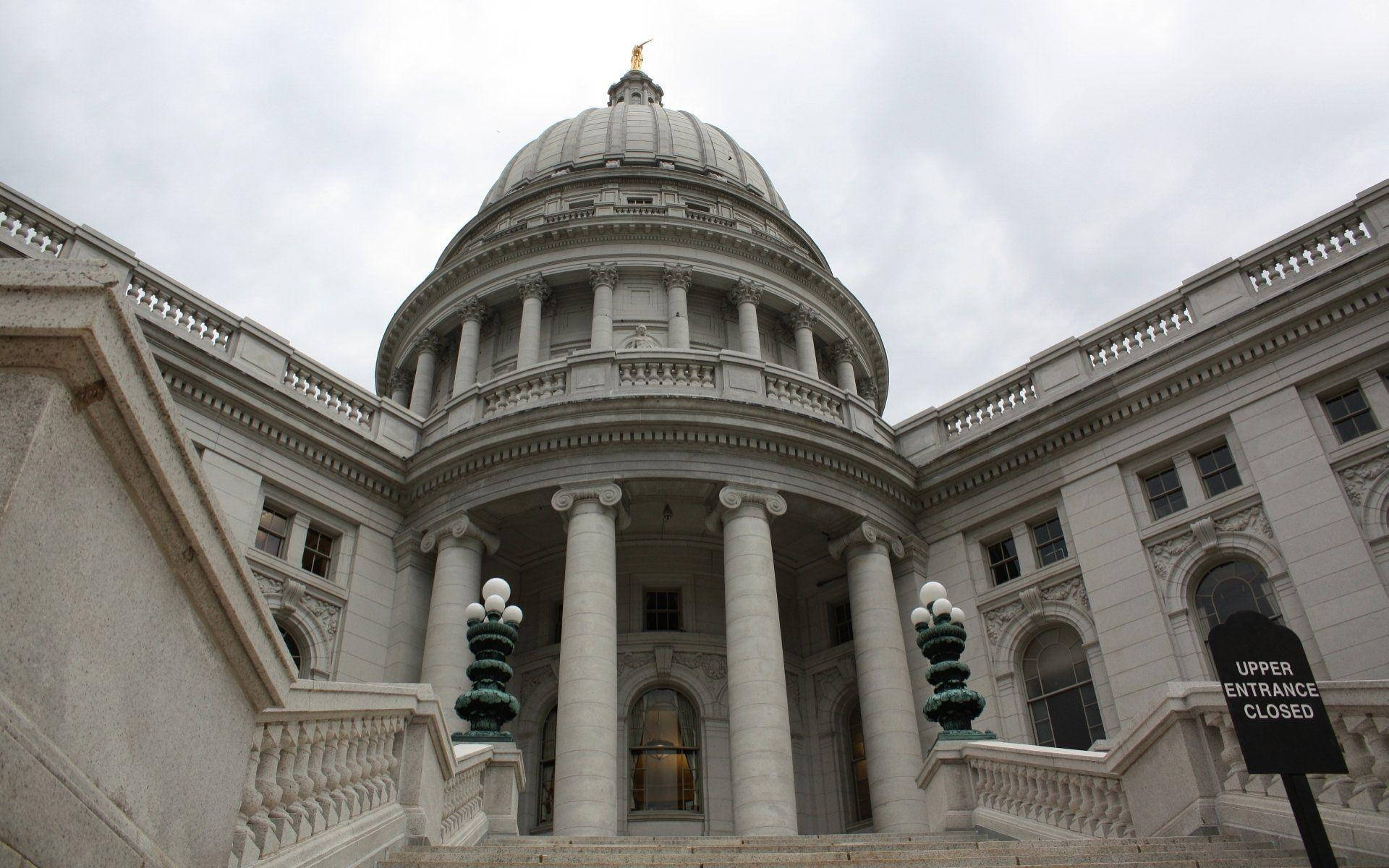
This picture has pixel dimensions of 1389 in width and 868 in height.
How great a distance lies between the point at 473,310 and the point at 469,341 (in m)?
1.29

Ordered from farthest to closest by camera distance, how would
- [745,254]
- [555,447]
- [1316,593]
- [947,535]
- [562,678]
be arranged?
[745,254]
[947,535]
[555,447]
[562,678]
[1316,593]

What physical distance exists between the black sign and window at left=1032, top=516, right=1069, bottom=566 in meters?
16.2

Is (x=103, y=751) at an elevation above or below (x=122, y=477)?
below

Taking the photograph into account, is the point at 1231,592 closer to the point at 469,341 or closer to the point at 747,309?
the point at 747,309

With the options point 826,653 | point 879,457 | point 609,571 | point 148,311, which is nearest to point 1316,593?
point 879,457

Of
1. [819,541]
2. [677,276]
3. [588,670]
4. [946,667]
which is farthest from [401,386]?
[946,667]

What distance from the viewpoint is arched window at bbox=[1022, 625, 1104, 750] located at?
66.2 ft

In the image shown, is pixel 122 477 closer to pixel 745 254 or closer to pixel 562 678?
pixel 562 678

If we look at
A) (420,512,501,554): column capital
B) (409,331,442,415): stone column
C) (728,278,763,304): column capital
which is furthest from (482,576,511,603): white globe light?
(728,278,763,304): column capital

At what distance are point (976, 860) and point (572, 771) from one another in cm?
1047

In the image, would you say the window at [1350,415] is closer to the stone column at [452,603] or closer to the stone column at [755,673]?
the stone column at [755,673]

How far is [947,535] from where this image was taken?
2384 cm

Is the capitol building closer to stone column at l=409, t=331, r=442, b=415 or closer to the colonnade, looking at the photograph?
the colonnade

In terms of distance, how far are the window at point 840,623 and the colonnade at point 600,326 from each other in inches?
371
